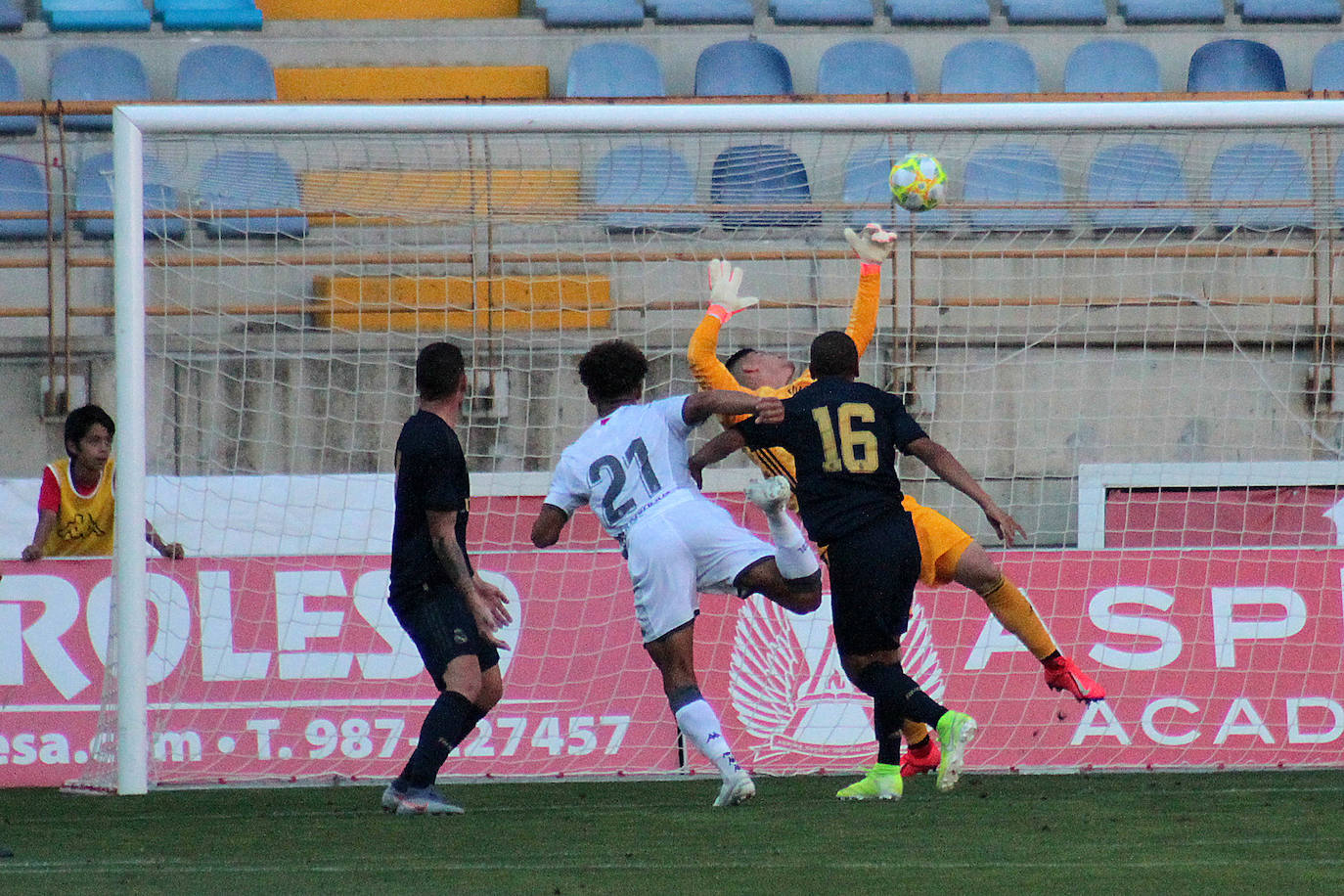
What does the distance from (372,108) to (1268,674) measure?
4.52 metres

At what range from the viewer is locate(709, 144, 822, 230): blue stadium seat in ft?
27.4

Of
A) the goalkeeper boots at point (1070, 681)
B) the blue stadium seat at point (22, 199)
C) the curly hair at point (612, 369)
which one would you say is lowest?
the goalkeeper boots at point (1070, 681)

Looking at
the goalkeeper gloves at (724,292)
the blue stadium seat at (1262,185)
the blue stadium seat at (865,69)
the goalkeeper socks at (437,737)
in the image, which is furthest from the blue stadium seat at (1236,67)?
the goalkeeper socks at (437,737)

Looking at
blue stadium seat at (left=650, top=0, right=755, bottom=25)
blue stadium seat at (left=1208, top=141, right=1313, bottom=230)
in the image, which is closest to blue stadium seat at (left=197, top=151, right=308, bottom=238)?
blue stadium seat at (left=1208, top=141, right=1313, bottom=230)

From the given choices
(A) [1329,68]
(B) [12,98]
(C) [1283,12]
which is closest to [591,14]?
(B) [12,98]

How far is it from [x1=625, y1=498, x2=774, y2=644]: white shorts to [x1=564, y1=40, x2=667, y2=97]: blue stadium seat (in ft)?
24.0

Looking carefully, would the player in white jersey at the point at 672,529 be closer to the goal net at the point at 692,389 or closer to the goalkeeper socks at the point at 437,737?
the goalkeeper socks at the point at 437,737

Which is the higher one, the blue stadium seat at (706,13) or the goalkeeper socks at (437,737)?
the blue stadium seat at (706,13)

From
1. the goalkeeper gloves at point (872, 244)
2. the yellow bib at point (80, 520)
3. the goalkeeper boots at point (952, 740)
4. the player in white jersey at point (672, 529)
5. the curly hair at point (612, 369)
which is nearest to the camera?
the goalkeeper boots at point (952, 740)

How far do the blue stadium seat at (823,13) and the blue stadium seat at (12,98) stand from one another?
5.80 metres

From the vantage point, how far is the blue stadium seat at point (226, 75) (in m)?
12.4

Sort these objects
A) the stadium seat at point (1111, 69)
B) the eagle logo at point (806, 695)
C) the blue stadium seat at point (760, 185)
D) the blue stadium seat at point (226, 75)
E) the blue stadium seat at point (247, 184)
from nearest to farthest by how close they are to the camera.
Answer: the eagle logo at point (806, 695)
the blue stadium seat at point (247, 184)
the blue stadium seat at point (760, 185)
the blue stadium seat at point (226, 75)
the stadium seat at point (1111, 69)

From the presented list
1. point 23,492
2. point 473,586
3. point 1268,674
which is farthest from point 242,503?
point 1268,674

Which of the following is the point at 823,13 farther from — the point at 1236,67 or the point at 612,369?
the point at 612,369
